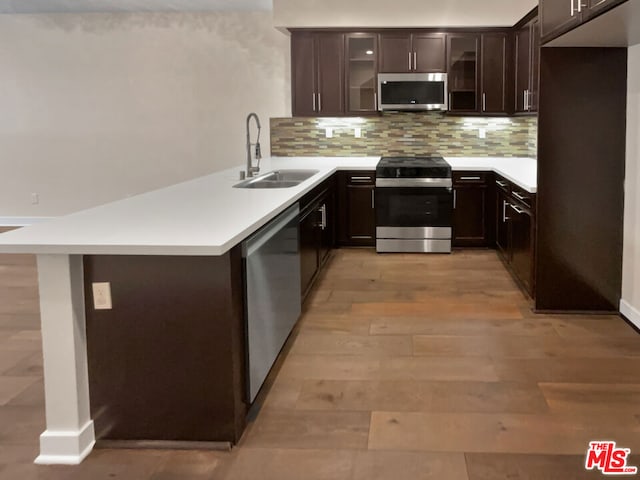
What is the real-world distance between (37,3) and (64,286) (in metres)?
5.73

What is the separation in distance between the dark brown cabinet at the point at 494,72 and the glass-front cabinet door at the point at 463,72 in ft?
0.25

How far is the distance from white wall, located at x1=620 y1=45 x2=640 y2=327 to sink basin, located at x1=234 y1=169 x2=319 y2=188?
7.29 feet

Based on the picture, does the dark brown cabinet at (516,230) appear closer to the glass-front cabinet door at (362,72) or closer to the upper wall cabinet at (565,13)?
the upper wall cabinet at (565,13)

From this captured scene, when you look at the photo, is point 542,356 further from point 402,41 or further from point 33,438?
point 402,41

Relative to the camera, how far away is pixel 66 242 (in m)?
2.50

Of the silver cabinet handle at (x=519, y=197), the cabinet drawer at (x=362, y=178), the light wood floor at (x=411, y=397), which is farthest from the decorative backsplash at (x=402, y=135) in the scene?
the light wood floor at (x=411, y=397)

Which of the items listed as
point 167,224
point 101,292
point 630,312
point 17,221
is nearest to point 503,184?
point 630,312

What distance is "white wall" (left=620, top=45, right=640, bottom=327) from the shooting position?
13.5ft

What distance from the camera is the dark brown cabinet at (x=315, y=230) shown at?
457 cm

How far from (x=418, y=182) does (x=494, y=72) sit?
1.39m

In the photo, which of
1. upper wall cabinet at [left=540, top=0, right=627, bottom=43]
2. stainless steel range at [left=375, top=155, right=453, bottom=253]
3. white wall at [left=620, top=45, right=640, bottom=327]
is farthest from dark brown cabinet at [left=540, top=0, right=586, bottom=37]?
stainless steel range at [left=375, top=155, right=453, bottom=253]

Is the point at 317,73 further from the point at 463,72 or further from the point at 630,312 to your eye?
the point at 630,312

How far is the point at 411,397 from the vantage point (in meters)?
3.20

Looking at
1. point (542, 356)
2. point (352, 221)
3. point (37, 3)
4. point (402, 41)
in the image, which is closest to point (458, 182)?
point (352, 221)
